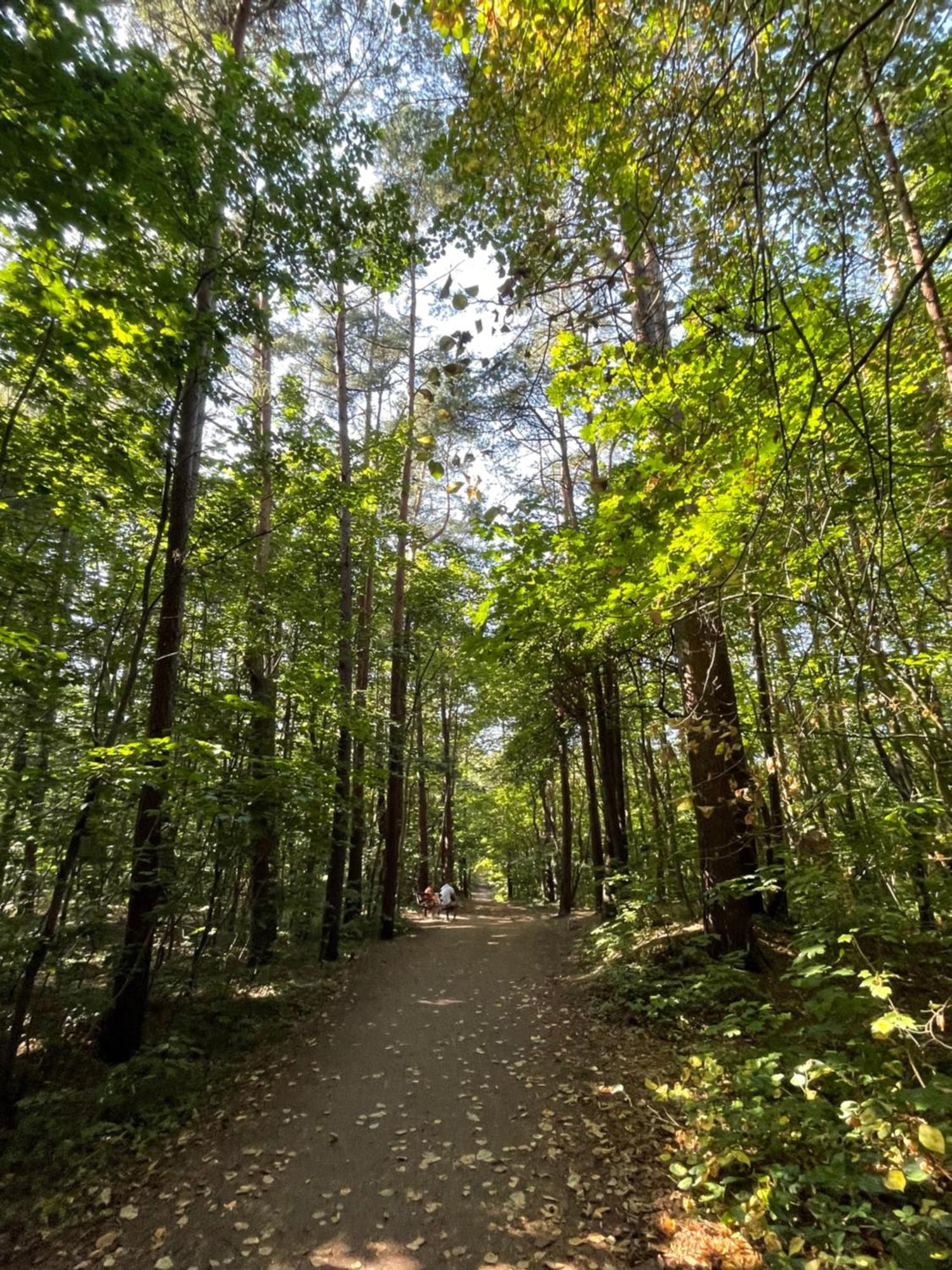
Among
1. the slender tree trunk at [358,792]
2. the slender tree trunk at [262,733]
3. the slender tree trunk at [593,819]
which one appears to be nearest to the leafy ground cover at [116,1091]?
the slender tree trunk at [262,733]

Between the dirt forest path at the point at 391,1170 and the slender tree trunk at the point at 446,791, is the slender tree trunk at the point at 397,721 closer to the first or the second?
the dirt forest path at the point at 391,1170

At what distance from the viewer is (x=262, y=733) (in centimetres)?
761

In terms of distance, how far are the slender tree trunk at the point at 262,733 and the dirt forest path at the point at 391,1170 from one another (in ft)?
7.63

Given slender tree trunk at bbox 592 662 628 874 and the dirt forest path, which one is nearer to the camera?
the dirt forest path

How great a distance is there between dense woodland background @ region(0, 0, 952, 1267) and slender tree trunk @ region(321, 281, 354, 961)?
0.11 metres

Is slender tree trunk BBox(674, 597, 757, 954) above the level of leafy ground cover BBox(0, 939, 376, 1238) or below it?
above

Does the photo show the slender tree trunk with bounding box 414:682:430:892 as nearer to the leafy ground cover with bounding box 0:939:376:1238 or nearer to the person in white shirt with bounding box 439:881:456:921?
the person in white shirt with bounding box 439:881:456:921

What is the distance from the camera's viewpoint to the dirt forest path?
3236mm

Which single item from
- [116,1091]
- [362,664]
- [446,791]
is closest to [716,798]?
[116,1091]

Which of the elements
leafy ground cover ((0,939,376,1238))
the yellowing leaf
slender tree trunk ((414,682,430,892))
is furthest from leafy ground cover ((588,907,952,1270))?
slender tree trunk ((414,682,430,892))

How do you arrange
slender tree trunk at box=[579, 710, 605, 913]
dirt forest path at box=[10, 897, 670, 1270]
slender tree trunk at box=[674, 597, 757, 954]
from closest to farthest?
dirt forest path at box=[10, 897, 670, 1270]
slender tree trunk at box=[674, 597, 757, 954]
slender tree trunk at box=[579, 710, 605, 913]

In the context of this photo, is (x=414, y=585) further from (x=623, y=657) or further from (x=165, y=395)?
(x=165, y=395)

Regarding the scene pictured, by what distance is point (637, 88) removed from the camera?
240 cm

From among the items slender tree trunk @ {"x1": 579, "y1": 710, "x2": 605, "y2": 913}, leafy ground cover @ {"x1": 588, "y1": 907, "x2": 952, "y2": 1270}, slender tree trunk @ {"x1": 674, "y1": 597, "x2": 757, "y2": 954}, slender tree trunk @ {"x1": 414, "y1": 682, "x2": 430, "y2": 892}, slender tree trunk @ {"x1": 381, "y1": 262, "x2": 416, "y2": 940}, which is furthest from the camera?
slender tree trunk @ {"x1": 414, "y1": 682, "x2": 430, "y2": 892}
